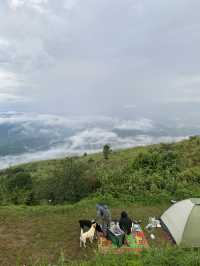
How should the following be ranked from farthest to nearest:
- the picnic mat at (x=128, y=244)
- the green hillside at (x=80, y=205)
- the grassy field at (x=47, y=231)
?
the picnic mat at (x=128, y=244) → the grassy field at (x=47, y=231) → the green hillside at (x=80, y=205)

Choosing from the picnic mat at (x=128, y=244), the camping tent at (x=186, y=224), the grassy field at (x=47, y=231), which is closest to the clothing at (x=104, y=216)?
the picnic mat at (x=128, y=244)

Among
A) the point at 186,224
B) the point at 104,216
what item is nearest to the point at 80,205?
the point at 104,216

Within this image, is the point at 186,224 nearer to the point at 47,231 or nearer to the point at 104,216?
the point at 104,216

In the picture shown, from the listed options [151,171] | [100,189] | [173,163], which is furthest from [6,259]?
[173,163]

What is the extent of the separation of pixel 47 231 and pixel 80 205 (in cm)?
259

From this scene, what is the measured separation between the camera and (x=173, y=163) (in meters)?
17.3

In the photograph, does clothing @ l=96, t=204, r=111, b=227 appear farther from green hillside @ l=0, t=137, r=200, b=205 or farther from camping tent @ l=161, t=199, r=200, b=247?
green hillside @ l=0, t=137, r=200, b=205

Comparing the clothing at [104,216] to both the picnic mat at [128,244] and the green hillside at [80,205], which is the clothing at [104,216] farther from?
the green hillside at [80,205]

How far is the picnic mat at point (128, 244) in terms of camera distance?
25.8ft

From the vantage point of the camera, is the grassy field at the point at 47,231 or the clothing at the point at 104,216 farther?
the clothing at the point at 104,216

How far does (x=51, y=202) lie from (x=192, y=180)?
8389mm

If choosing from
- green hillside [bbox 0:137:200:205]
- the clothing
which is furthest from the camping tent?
green hillside [bbox 0:137:200:205]

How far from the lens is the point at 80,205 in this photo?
456 inches

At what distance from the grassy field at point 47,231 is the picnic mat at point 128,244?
1.01 feet
